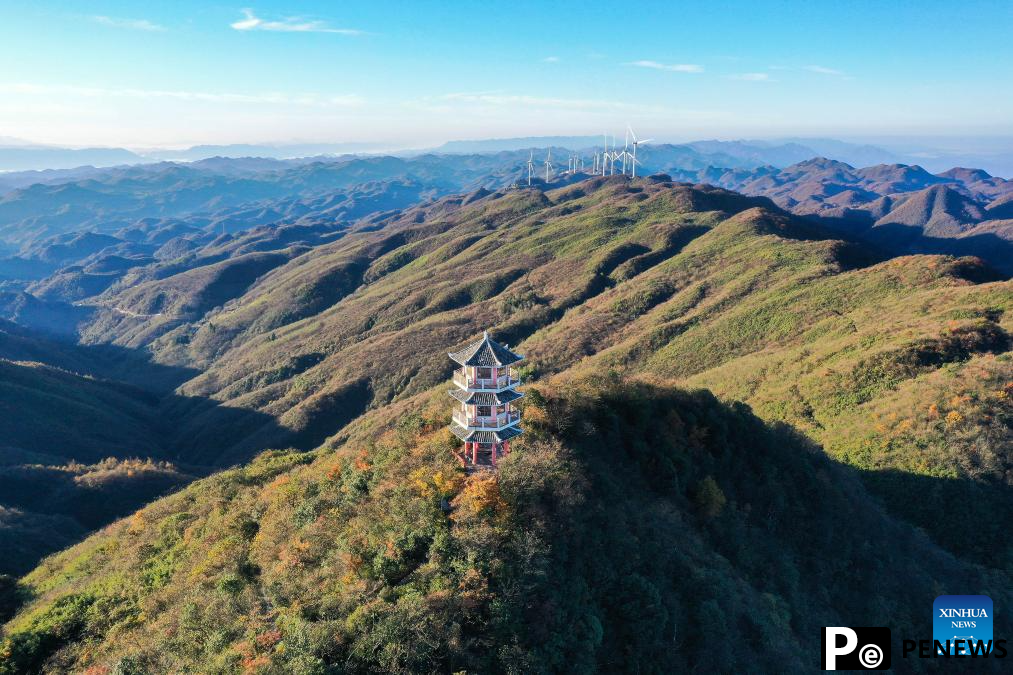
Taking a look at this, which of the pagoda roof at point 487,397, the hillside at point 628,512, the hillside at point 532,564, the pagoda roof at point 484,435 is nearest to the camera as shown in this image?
the hillside at point 532,564

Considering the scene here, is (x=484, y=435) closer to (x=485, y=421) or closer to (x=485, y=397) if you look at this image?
(x=485, y=421)

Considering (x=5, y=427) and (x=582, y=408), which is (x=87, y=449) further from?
(x=582, y=408)

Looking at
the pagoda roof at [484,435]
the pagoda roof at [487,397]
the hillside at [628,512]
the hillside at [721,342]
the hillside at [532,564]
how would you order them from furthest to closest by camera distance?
the hillside at [721,342]
the pagoda roof at [484,435]
the pagoda roof at [487,397]
the hillside at [628,512]
the hillside at [532,564]

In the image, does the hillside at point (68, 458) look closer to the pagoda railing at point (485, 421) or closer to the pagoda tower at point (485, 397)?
the pagoda railing at point (485, 421)

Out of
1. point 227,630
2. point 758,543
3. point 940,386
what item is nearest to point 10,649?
point 227,630

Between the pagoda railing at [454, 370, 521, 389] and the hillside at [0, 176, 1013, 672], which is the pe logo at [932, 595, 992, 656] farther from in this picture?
the pagoda railing at [454, 370, 521, 389]

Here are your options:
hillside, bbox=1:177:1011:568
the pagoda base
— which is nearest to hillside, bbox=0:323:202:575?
hillside, bbox=1:177:1011:568

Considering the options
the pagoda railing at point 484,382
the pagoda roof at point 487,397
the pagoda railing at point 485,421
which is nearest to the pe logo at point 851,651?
the pagoda railing at point 485,421
